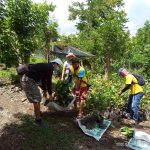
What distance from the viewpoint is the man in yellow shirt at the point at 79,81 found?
729 cm

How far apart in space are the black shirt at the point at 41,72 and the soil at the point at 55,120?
1020 millimetres

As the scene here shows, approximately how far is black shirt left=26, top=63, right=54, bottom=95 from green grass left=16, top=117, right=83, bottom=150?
92 cm

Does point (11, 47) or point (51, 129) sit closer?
point (51, 129)

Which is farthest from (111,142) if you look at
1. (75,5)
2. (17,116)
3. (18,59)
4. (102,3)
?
(75,5)

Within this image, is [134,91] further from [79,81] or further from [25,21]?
[25,21]

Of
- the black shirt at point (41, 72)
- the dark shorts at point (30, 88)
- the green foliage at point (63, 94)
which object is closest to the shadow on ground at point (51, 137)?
the green foliage at point (63, 94)

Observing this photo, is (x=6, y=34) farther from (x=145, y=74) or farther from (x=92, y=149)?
(x=145, y=74)

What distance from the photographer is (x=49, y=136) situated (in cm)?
651

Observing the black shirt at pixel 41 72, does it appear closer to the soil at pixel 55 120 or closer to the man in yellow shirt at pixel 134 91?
the soil at pixel 55 120

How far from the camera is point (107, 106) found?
852cm

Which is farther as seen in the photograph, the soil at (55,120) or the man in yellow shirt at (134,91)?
the man in yellow shirt at (134,91)

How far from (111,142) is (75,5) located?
84.8 ft

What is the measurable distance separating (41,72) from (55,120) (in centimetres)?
136

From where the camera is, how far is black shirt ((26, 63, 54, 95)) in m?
6.56
